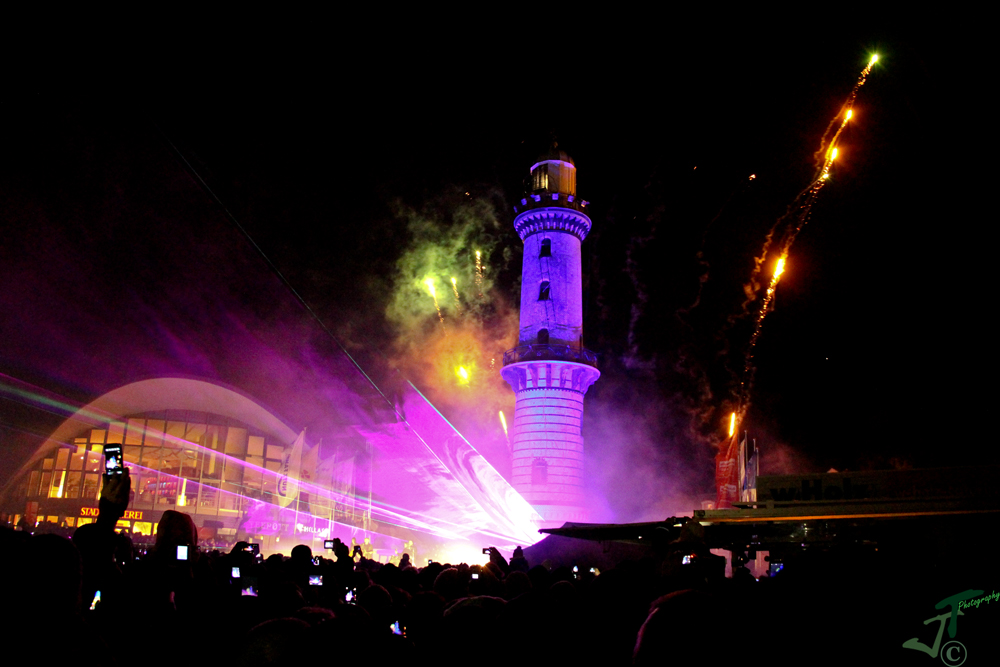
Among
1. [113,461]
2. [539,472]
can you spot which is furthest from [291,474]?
[113,461]

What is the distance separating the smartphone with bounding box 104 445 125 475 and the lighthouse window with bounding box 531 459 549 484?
103ft

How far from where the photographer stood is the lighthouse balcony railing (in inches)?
1508

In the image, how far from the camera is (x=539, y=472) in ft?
125

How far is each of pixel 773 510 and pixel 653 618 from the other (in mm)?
16084

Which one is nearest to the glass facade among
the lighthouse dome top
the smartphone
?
the lighthouse dome top

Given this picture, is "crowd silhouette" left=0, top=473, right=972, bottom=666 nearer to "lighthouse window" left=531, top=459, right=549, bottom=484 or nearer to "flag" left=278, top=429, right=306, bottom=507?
"lighthouse window" left=531, top=459, right=549, bottom=484

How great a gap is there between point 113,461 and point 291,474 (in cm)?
4643

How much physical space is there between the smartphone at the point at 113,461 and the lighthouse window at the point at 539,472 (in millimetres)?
31298

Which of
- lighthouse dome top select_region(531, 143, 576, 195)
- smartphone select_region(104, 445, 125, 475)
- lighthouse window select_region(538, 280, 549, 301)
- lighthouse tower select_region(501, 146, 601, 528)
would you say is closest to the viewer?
smartphone select_region(104, 445, 125, 475)

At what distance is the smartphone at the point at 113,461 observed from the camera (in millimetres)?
7129

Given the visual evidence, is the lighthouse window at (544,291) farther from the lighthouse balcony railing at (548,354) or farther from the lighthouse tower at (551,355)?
the lighthouse balcony railing at (548,354)

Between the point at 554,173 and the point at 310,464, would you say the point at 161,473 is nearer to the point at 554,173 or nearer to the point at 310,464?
the point at 310,464

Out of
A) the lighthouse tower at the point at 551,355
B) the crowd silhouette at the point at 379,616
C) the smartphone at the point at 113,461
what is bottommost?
the crowd silhouette at the point at 379,616

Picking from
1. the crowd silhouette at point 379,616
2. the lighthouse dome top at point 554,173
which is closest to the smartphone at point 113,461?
the crowd silhouette at point 379,616
